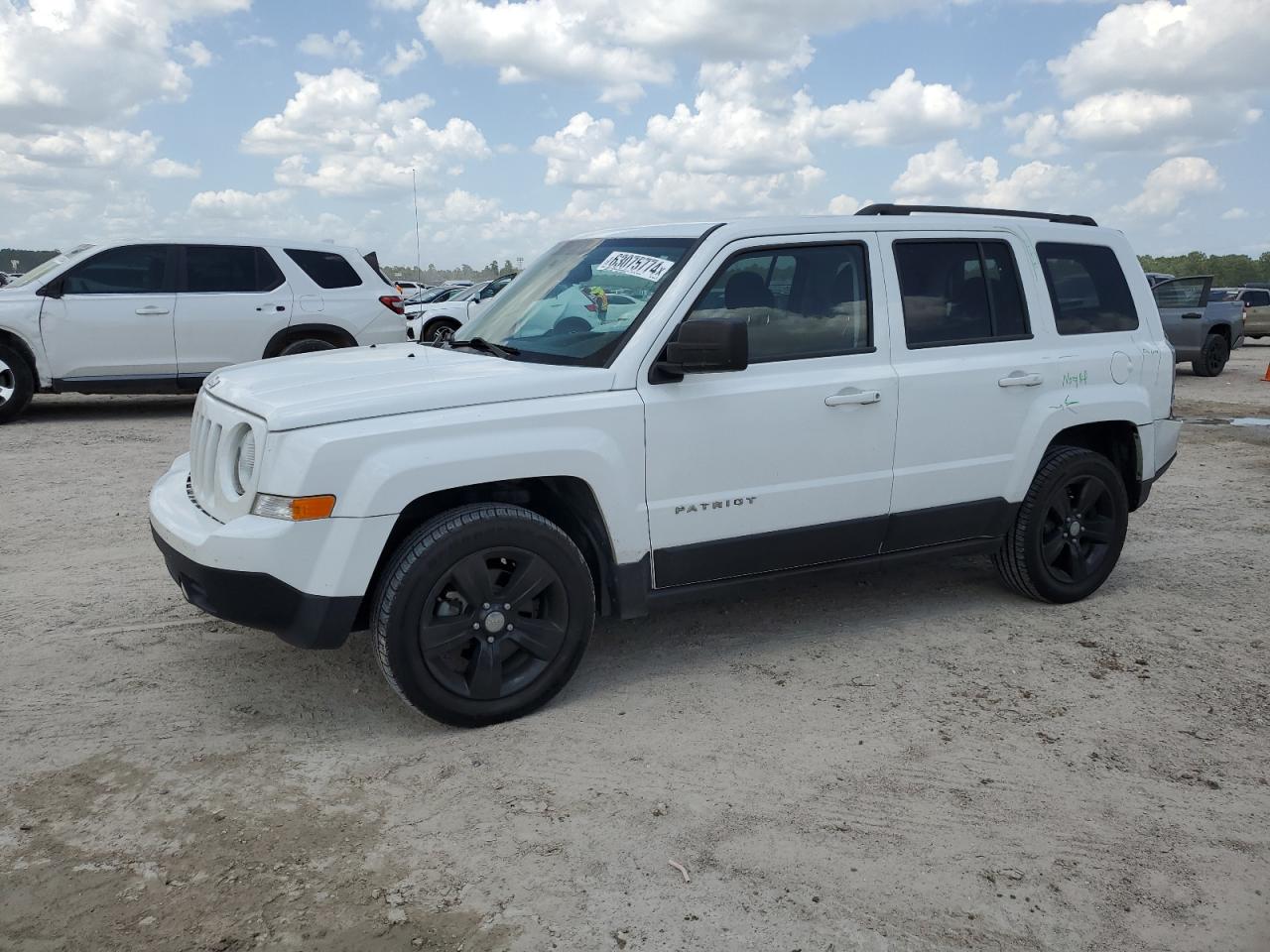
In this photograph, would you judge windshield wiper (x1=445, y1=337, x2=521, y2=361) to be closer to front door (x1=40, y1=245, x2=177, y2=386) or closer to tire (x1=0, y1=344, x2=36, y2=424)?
front door (x1=40, y1=245, x2=177, y2=386)

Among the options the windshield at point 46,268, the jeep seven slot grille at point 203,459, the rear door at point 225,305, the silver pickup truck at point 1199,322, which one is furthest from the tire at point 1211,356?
the jeep seven slot grille at point 203,459

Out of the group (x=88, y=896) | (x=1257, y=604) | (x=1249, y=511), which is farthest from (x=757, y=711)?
(x=1249, y=511)

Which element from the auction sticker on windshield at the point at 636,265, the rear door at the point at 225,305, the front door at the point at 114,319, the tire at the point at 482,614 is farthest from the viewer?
the rear door at the point at 225,305

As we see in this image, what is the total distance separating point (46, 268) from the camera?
36.9 feet

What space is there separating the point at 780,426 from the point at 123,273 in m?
9.04

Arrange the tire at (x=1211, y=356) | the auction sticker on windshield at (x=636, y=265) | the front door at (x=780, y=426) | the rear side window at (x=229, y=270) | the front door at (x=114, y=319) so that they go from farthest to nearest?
the tire at (x=1211, y=356)
the rear side window at (x=229, y=270)
the front door at (x=114, y=319)
the auction sticker on windshield at (x=636, y=265)
the front door at (x=780, y=426)

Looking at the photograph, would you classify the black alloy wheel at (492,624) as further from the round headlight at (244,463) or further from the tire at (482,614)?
the round headlight at (244,463)

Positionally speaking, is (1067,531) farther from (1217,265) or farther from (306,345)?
(1217,265)

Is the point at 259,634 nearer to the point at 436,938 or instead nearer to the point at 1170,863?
the point at 436,938

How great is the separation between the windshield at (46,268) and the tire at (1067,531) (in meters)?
9.78

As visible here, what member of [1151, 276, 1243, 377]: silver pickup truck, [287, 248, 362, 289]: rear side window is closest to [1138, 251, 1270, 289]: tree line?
[1151, 276, 1243, 377]: silver pickup truck

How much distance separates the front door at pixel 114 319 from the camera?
10883mm

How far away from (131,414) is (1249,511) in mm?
10797

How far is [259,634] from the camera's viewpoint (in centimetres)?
498
